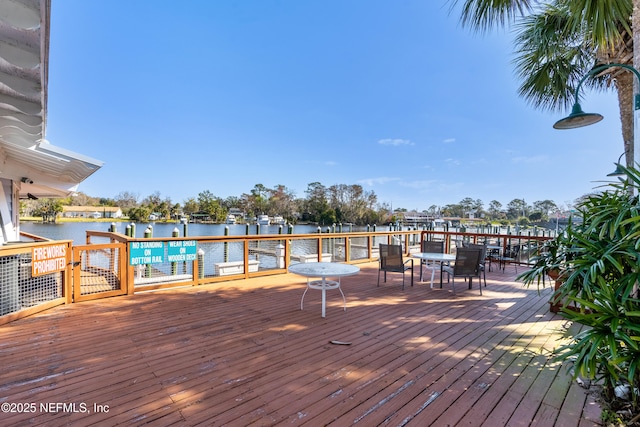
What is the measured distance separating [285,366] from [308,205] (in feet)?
132

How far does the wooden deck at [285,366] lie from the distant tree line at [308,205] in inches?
1282

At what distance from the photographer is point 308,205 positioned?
42.3m

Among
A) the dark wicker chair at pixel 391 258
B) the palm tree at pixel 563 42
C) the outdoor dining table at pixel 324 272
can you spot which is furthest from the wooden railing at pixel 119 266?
the palm tree at pixel 563 42

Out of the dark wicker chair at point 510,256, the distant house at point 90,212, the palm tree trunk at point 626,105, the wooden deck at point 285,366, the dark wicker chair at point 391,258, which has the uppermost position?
the palm tree trunk at point 626,105

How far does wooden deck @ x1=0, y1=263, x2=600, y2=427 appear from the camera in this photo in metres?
1.68

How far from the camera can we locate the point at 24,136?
3.34 m

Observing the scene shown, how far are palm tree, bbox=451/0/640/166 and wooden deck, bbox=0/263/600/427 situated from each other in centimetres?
302

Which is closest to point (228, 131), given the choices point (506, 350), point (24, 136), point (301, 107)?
point (301, 107)

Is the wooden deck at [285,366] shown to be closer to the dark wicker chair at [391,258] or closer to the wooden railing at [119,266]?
the wooden railing at [119,266]

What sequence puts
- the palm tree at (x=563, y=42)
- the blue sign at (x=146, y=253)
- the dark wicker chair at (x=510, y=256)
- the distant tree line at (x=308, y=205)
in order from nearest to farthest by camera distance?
the palm tree at (x=563, y=42) < the blue sign at (x=146, y=253) < the dark wicker chair at (x=510, y=256) < the distant tree line at (x=308, y=205)

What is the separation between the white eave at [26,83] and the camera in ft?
4.46

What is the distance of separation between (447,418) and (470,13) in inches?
162

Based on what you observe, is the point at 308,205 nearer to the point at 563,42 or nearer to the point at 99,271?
the point at 99,271

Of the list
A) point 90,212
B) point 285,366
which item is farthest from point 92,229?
point 90,212
